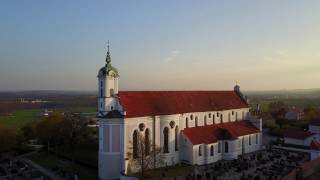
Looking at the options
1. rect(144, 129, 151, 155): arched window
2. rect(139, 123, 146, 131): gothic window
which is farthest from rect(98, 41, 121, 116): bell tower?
rect(144, 129, 151, 155): arched window

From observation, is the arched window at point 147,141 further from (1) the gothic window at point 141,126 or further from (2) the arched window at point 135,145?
(2) the arched window at point 135,145

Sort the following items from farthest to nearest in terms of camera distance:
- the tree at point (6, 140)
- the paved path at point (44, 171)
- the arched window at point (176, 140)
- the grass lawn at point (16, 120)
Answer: the grass lawn at point (16, 120), the tree at point (6, 140), the arched window at point (176, 140), the paved path at point (44, 171)

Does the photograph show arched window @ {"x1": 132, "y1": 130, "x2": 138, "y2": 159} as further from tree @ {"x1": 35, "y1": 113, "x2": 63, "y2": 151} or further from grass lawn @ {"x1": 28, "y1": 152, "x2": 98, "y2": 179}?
tree @ {"x1": 35, "y1": 113, "x2": 63, "y2": 151}

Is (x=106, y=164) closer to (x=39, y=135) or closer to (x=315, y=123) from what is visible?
(x=39, y=135)

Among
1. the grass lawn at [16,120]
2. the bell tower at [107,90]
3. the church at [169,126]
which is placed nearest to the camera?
the church at [169,126]

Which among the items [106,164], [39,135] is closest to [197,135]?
[106,164]

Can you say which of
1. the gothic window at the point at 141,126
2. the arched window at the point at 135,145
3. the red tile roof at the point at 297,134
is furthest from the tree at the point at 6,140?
the red tile roof at the point at 297,134
